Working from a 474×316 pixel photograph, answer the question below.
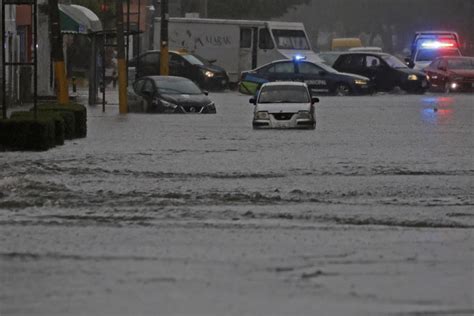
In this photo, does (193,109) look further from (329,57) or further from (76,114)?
(329,57)

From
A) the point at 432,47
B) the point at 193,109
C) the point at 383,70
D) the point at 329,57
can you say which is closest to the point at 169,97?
the point at 193,109

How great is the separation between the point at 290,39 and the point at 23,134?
36546 millimetres

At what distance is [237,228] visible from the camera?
14.8m

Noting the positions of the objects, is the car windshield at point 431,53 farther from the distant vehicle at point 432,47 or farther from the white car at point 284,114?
the white car at point 284,114

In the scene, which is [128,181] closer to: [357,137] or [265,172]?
[265,172]

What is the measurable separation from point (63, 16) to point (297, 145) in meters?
22.0

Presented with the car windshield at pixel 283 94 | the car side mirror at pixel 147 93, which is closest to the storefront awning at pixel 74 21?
the car side mirror at pixel 147 93

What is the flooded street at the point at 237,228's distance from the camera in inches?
417

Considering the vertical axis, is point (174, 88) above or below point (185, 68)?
above

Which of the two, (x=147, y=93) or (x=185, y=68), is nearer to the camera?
(x=147, y=93)

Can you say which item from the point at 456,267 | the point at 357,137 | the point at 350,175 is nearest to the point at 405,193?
the point at 350,175

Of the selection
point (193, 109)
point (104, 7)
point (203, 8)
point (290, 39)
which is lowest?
point (193, 109)

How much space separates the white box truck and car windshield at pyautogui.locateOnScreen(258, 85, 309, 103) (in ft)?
78.2

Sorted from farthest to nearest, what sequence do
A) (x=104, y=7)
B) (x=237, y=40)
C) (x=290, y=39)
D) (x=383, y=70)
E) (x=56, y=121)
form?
(x=104, y=7)
(x=237, y=40)
(x=290, y=39)
(x=383, y=70)
(x=56, y=121)
